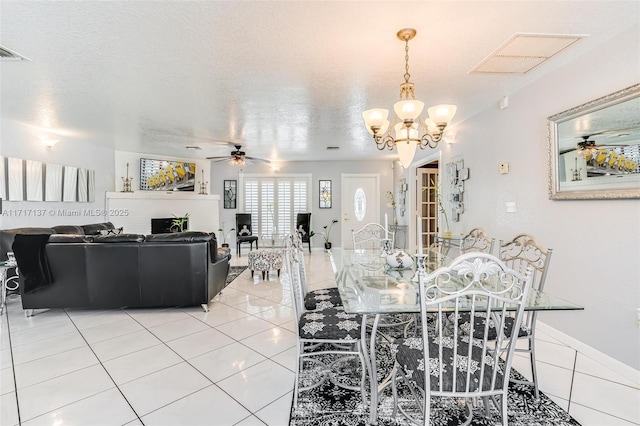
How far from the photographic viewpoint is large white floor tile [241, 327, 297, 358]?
97.4 inches

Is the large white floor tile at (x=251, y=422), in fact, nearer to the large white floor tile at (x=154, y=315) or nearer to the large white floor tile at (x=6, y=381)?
the large white floor tile at (x=6, y=381)

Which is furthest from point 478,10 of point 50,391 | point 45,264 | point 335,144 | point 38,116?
point 38,116

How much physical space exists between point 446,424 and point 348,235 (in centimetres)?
649

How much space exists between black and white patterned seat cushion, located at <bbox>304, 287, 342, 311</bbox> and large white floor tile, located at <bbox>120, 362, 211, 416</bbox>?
2.84 ft

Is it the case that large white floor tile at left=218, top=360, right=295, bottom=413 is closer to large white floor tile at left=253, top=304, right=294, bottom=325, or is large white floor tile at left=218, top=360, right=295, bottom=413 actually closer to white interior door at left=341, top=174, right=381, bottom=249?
large white floor tile at left=253, top=304, right=294, bottom=325

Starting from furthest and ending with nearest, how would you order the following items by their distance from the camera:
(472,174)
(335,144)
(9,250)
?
(335,144) → (472,174) → (9,250)

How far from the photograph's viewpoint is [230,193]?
8.11m

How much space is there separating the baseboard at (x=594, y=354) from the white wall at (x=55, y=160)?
6.83 meters

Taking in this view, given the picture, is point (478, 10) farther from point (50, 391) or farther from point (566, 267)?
point (50, 391)

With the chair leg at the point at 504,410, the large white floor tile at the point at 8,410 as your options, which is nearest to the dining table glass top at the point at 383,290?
the chair leg at the point at 504,410

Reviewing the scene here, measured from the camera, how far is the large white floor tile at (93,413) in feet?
5.42

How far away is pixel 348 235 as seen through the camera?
811cm

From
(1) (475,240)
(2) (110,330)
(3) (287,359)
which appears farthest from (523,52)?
(2) (110,330)

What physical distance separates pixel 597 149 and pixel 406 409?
2423mm
